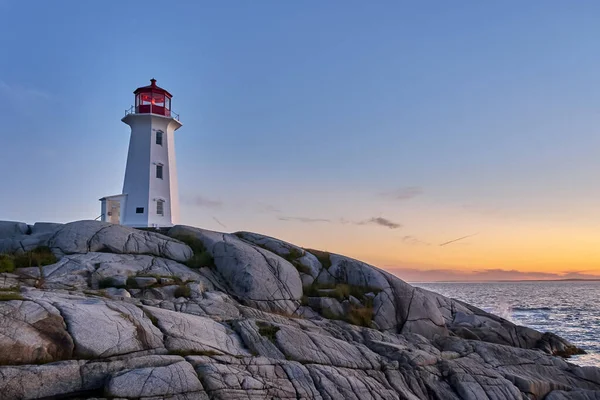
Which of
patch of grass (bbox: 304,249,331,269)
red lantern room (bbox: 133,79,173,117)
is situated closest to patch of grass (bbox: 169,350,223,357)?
patch of grass (bbox: 304,249,331,269)

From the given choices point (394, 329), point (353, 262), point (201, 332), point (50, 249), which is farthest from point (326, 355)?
point (50, 249)

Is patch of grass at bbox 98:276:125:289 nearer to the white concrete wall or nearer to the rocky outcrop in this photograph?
the rocky outcrop

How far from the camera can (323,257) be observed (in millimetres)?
31141

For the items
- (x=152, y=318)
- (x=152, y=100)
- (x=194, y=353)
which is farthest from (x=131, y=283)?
(x=152, y=100)

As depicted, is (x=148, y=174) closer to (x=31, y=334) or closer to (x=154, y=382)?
(x=31, y=334)

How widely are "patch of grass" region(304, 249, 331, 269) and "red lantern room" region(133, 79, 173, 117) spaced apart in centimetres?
1919

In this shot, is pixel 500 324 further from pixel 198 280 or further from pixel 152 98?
pixel 152 98

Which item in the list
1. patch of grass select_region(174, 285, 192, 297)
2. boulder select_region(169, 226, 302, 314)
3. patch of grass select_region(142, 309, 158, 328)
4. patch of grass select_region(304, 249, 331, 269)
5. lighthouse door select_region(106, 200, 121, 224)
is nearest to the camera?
Result: patch of grass select_region(142, 309, 158, 328)

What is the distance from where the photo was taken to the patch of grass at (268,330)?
53.3 feet

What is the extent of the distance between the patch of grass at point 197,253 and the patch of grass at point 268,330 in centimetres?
1083

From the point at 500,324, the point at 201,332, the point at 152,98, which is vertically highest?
the point at 152,98

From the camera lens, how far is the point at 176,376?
40.3 ft

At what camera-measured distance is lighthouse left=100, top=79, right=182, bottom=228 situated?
3988 centimetres

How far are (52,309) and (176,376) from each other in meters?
4.17
